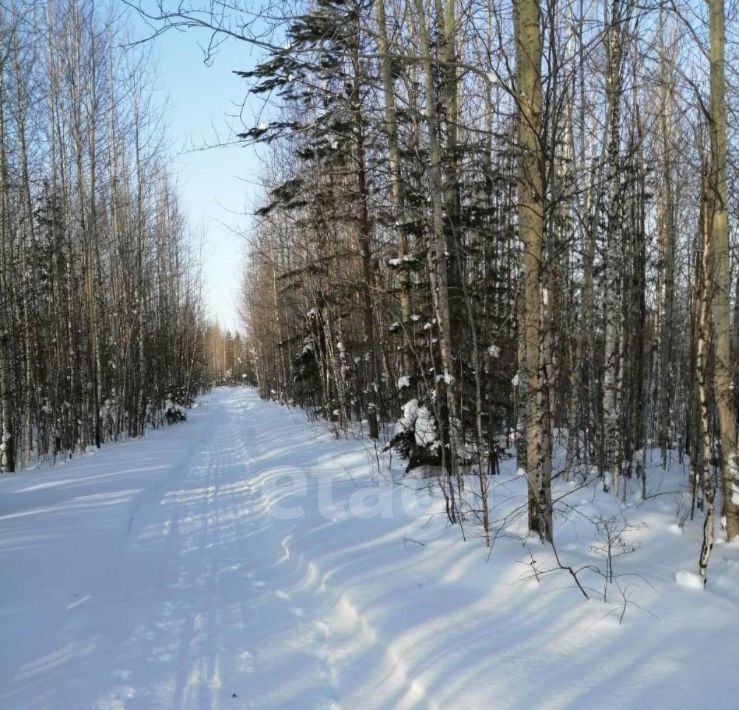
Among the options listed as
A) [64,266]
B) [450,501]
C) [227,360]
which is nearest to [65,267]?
[64,266]

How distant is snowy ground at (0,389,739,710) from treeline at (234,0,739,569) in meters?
0.61

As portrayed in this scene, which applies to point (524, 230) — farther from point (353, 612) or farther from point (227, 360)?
point (227, 360)

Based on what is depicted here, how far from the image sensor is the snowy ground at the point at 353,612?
2881mm

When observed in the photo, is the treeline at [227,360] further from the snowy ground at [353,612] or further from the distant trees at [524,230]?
the snowy ground at [353,612]

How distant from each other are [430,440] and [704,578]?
13.3 feet

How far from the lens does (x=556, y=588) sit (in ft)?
12.4

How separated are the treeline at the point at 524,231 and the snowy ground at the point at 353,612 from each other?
615 millimetres

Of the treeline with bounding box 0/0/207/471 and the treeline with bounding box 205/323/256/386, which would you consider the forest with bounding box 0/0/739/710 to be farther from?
the treeline with bounding box 205/323/256/386

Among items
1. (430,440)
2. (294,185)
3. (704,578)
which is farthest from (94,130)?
(704,578)

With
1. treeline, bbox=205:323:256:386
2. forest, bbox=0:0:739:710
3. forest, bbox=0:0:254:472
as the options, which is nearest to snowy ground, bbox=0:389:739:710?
forest, bbox=0:0:739:710

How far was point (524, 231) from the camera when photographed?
4305 millimetres

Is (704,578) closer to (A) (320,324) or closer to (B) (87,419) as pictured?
(A) (320,324)

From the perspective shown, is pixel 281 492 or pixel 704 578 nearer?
pixel 704 578

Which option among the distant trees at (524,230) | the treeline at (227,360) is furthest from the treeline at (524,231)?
the treeline at (227,360)
